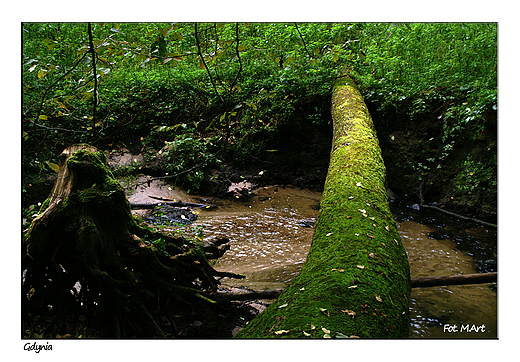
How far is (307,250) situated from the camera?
4105 mm

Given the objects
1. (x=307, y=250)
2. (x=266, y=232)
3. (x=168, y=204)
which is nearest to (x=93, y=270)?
(x=307, y=250)

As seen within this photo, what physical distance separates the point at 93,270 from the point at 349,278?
1625 mm

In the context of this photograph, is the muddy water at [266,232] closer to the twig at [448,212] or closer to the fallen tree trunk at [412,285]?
the fallen tree trunk at [412,285]

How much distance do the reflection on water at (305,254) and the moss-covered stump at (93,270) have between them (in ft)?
3.85

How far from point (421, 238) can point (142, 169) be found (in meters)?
5.44

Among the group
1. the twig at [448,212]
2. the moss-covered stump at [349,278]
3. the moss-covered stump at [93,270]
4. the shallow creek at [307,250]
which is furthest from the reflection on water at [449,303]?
the moss-covered stump at [93,270]

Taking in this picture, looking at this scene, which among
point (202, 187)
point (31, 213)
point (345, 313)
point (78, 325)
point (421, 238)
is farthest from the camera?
point (202, 187)

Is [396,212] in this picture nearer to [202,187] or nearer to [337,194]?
[337,194]

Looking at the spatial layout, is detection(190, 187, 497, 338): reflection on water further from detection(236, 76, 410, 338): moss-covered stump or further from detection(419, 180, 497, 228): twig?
detection(236, 76, 410, 338): moss-covered stump

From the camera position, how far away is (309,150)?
21.7 ft

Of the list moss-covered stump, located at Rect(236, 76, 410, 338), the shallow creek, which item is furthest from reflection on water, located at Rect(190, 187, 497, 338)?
moss-covered stump, located at Rect(236, 76, 410, 338)

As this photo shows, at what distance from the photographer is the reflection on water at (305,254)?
104 inches

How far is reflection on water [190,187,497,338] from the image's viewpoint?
2.63 m

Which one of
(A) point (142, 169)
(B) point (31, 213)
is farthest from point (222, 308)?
(A) point (142, 169)
